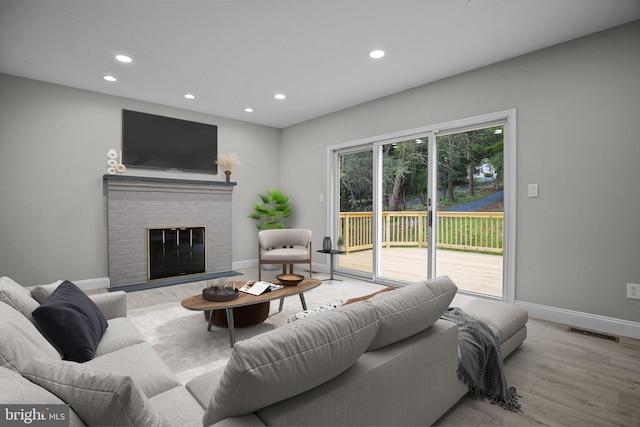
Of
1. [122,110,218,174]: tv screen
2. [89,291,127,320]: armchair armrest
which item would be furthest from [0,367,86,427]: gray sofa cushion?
[122,110,218,174]: tv screen

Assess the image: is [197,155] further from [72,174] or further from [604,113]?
[604,113]

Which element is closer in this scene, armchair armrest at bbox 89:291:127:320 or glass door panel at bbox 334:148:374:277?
A: armchair armrest at bbox 89:291:127:320

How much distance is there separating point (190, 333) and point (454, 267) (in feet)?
10.2

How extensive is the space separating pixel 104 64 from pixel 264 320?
3231 millimetres

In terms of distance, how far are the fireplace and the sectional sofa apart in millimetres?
3021

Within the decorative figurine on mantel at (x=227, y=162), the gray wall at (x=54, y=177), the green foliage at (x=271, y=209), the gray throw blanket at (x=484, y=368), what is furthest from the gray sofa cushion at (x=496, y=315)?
the gray wall at (x=54, y=177)

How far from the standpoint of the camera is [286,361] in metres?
0.90

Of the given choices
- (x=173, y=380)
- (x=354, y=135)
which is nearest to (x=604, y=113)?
(x=354, y=135)

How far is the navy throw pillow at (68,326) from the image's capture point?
1467 millimetres

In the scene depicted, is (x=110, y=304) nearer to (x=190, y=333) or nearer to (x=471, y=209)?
(x=190, y=333)

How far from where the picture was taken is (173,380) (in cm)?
139

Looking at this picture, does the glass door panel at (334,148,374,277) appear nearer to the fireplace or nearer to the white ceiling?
the white ceiling

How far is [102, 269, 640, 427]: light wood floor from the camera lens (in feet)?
5.56

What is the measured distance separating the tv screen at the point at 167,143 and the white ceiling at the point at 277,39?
59cm
